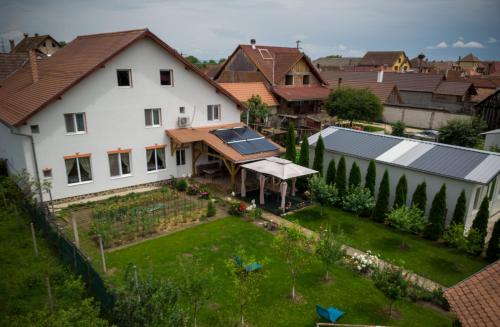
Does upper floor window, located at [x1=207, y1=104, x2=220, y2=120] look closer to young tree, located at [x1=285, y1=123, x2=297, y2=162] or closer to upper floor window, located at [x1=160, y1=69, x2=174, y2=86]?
upper floor window, located at [x1=160, y1=69, x2=174, y2=86]

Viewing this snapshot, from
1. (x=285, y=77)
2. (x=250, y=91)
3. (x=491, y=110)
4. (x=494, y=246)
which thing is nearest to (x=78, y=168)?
(x=494, y=246)

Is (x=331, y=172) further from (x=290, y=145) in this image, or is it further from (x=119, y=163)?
(x=119, y=163)

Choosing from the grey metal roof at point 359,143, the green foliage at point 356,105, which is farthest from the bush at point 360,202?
the green foliage at point 356,105

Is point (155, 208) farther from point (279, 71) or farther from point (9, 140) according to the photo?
point (279, 71)

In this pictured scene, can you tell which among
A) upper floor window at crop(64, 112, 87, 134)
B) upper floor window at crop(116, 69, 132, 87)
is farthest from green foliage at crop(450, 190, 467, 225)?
upper floor window at crop(64, 112, 87, 134)

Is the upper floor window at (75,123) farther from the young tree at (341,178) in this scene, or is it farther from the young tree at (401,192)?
the young tree at (401,192)

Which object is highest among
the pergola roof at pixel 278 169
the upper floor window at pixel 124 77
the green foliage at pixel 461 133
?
the upper floor window at pixel 124 77

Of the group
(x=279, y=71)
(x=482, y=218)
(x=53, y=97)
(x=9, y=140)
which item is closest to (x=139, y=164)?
(x=53, y=97)
